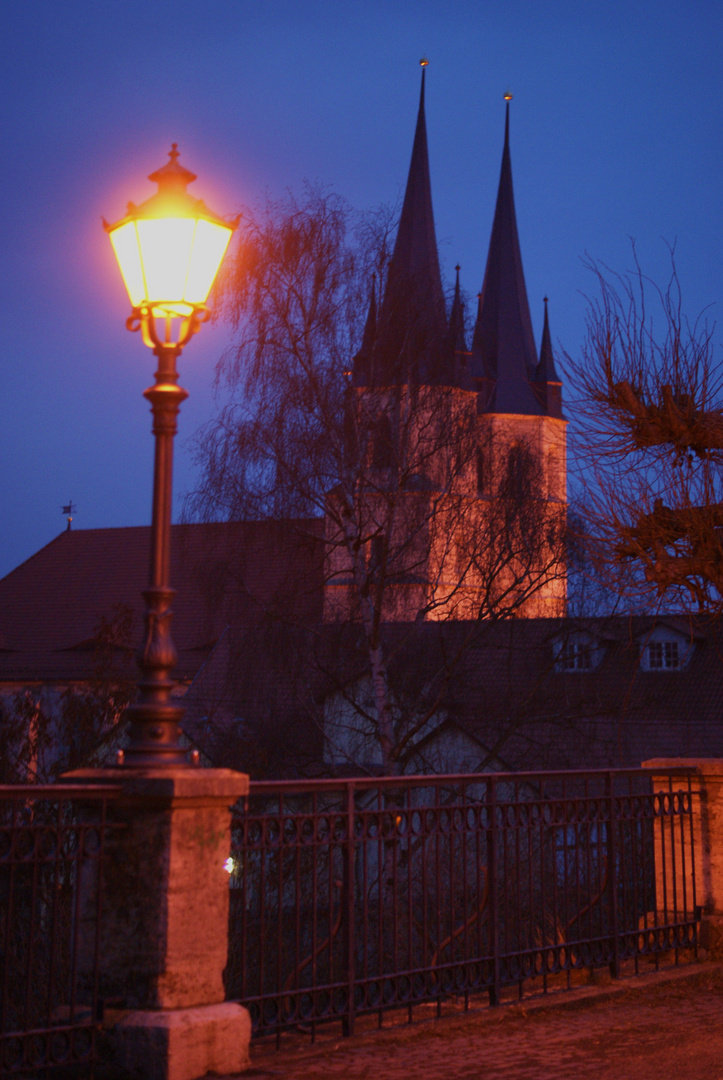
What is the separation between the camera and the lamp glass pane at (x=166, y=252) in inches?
230

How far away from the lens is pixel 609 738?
87.8 feet

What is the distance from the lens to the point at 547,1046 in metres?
6.37

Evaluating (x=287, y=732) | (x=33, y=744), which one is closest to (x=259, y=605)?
(x=287, y=732)

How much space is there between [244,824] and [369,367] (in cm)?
1773

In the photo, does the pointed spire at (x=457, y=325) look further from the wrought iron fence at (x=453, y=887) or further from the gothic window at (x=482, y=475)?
the wrought iron fence at (x=453, y=887)

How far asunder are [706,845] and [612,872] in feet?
4.40

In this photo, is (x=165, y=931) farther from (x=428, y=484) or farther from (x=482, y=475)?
(x=482, y=475)

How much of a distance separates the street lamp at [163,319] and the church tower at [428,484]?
16.4 metres

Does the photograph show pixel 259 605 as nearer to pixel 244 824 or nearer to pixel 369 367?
pixel 369 367

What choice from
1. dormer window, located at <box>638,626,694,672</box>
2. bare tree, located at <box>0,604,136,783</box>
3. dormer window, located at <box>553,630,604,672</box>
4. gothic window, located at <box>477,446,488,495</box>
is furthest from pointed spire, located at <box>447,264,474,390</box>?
dormer window, located at <box>638,626,694,672</box>

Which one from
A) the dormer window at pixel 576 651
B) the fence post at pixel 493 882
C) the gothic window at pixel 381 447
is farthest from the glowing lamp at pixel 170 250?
the dormer window at pixel 576 651

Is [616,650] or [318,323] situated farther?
[616,650]

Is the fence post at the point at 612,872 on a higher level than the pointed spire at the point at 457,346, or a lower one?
lower

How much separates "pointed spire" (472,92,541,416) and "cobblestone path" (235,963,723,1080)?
44.6 meters
